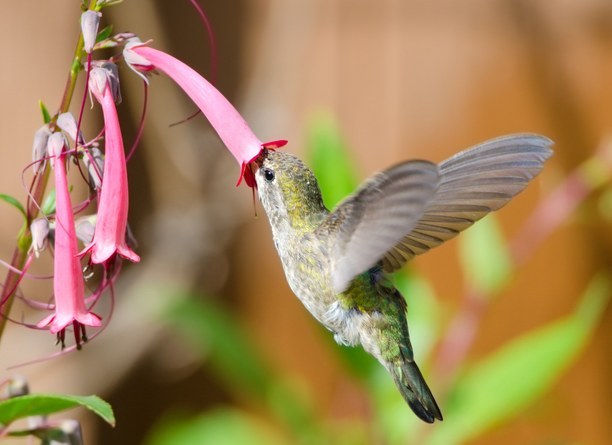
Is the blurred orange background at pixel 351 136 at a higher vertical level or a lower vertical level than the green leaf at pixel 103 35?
lower

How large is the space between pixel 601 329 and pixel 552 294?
0.19 metres

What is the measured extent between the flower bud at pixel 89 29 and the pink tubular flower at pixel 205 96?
86 mm

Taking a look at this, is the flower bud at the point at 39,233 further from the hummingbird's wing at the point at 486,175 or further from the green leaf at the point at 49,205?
the hummingbird's wing at the point at 486,175

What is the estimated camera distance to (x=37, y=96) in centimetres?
246

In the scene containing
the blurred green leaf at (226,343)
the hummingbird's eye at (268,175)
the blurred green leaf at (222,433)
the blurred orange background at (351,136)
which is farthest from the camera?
the blurred orange background at (351,136)

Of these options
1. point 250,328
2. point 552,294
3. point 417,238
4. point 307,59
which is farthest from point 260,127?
point 417,238

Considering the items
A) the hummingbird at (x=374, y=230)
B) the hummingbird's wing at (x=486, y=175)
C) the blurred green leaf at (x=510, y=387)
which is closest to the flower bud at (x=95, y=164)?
the hummingbird at (x=374, y=230)

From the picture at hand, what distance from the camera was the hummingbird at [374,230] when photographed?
3.58 ft

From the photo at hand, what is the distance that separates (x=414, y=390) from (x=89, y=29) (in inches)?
26.7

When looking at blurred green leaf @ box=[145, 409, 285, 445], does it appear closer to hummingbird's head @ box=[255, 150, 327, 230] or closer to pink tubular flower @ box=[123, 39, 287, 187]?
hummingbird's head @ box=[255, 150, 327, 230]

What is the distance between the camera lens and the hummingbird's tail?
1.27 meters

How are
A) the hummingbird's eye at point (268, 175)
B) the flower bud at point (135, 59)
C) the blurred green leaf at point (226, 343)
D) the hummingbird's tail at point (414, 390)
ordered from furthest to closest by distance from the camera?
1. the blurred green leaf at point (226, 343)
2. the hummingbird's tail at point (414, 390)
3. the hummingbird's eye at point (268, 175)
4. the flower bud at point (135, 59)

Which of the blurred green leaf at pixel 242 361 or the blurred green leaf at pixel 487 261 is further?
the blurred green leaf at pixel 242 361

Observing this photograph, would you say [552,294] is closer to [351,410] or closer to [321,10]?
[351,410]
